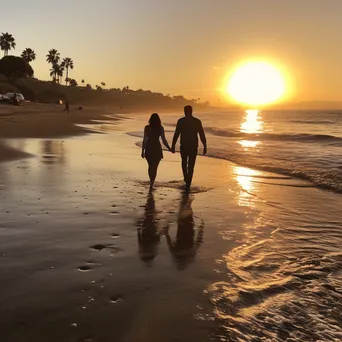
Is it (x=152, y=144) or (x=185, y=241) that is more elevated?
(x=152, y=144)

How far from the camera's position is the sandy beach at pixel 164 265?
3.61 metres

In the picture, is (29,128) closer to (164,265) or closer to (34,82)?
(164,265)

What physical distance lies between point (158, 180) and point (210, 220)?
4331 millimetres

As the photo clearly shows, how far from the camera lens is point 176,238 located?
627 centimetres

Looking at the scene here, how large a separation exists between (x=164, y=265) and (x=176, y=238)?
4.01 ft

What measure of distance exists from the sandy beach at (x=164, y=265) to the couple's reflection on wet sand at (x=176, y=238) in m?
0.02

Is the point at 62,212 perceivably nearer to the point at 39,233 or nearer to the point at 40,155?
the point at 39,233

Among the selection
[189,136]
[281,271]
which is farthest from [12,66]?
[281,271]

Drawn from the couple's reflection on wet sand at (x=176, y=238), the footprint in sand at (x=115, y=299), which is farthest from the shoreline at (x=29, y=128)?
the footprint in sand at (x=115, y=299)

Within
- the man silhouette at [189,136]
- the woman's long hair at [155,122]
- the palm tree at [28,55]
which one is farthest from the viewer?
the palm tree at [28,55]

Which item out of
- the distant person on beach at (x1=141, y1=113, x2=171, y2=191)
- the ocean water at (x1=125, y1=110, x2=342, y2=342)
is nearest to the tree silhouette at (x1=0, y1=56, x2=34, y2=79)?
the distant person on beach at (x1=141, y1=113, x2=171, y2=191)

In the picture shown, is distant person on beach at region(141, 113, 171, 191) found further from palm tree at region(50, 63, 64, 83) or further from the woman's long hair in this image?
palm tree at region(50, 63, 64, 83)

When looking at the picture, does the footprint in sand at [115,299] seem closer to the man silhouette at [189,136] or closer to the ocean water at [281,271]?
the ocean water at [281,271]

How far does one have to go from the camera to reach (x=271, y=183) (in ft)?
38.9
